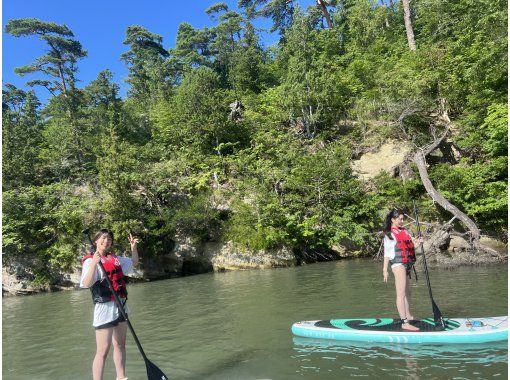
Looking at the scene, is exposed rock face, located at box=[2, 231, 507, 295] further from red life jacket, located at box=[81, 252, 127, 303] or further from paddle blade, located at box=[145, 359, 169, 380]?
red life jacket, located at box=[81, 252, 127, 303]

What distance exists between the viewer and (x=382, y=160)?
20141 millimetres

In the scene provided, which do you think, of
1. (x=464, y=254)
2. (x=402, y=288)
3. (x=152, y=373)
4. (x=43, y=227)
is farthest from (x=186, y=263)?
(x=152, y=373)

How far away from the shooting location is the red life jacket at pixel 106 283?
397 centimetres

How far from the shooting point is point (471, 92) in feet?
62.8

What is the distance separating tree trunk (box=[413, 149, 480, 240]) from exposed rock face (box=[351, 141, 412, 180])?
55.8 inches

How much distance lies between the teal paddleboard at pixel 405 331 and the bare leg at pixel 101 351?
3.20m

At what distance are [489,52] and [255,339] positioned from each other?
16.3m

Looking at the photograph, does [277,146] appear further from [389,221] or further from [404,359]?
[404,359]

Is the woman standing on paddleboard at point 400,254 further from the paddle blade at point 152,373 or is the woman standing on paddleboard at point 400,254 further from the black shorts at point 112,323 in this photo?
the black shorts at point 112,323

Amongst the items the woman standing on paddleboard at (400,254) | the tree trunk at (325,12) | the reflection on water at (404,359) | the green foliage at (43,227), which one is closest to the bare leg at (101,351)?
the reflection on water at (404,359)

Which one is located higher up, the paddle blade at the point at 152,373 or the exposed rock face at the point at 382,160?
the exposed rock face at the point at 382,160

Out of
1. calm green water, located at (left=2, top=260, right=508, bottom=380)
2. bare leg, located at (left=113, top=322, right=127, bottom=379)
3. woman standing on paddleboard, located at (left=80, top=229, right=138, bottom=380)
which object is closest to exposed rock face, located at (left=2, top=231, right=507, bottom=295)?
calm green water, located at (left=2, top=260, right=508, bottom=380)

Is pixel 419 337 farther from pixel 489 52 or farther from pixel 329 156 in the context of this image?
pixel 489 52

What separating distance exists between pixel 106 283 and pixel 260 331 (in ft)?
11.5
